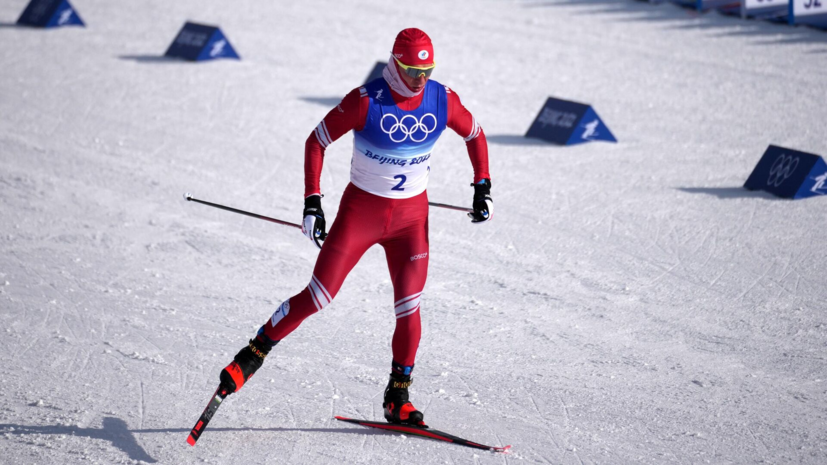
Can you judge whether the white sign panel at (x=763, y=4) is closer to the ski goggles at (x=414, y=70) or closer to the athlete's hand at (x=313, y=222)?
the ski goggles at (x=414, y=70)

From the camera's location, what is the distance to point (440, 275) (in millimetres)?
7652

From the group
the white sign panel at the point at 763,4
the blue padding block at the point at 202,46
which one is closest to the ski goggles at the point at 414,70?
the blue padding block at the point at 202,46

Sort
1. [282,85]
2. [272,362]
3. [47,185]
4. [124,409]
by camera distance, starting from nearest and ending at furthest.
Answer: [124,409], [272,362], [47,185], [282,85]

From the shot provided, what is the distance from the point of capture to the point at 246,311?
6793 mm

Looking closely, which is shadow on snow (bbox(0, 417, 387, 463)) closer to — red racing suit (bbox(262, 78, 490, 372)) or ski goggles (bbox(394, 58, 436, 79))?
red racing suit (bbox(262, 78, 490, 372))

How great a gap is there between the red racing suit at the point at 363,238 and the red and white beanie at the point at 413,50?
232 millimetres

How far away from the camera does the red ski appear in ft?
16.2

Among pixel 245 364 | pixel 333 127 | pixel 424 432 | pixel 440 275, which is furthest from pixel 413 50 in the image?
pixel 440 275

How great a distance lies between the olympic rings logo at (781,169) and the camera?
9719 mm

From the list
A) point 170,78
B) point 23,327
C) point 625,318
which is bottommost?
point 170,78

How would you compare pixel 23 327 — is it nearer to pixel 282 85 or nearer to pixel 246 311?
pixel 246 311

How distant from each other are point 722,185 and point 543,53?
23.1 ft

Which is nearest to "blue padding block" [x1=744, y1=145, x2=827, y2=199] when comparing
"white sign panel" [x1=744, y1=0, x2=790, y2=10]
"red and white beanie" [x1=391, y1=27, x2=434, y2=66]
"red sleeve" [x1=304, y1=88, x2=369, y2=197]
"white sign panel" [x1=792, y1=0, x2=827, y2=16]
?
"red and white beanie" [x1=391, y1=27, x2=434, y2=66]

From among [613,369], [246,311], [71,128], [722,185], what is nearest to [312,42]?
[71,128]
